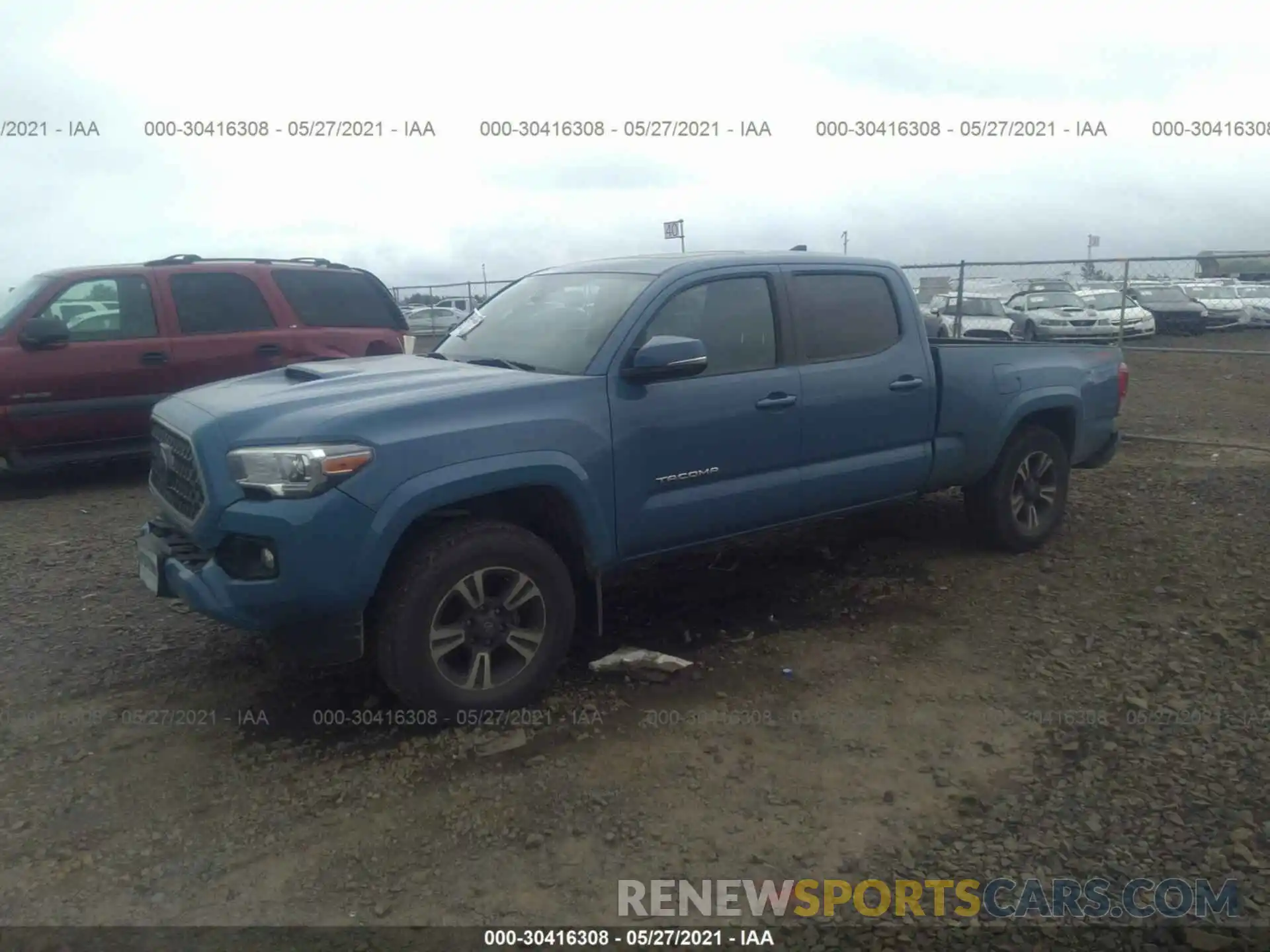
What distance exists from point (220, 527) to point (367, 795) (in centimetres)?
107

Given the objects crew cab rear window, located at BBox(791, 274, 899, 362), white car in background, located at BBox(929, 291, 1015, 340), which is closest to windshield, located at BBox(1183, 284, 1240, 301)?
white car in background, located at BBox(929, 291, 1015, 340)

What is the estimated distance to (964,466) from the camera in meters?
5.72

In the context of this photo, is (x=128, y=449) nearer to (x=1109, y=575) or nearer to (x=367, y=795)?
(x=367, y=795)

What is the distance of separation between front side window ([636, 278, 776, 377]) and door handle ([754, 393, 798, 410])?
15cm

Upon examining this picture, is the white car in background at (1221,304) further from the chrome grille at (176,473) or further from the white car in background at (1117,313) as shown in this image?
the chrome grille at (176,473)

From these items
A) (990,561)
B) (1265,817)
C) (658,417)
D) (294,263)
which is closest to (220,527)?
(658,417)

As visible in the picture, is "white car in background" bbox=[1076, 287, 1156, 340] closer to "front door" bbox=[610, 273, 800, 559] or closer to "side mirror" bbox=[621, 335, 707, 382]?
"front door" bbox=[610, 273, 800, 559]

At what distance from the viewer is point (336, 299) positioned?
356 inches

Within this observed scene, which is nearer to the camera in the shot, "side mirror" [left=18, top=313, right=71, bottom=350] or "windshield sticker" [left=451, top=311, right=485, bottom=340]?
"windshield sticker" [left=451, top=311, right=485, bottom=340]

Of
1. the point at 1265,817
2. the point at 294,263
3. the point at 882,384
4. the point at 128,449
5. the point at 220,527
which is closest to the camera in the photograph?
the point at 1265,817

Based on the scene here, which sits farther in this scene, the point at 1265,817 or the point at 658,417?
the point at 658,417

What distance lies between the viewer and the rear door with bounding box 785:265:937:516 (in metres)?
5.01

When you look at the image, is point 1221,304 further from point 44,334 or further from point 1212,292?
point 44,334

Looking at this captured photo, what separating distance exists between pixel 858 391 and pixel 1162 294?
68.8 feet
